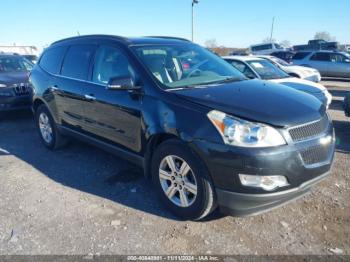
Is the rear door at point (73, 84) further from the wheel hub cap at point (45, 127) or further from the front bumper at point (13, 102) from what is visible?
the front bumper at point (13, 102)

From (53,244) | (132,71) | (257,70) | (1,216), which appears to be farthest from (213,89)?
(257,70)

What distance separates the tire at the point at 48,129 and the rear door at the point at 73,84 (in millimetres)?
460

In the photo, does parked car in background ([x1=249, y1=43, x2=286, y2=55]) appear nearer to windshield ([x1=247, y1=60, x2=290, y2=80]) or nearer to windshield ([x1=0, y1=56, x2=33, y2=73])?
windshield ([x1=247, y1=60, x2=290, y2=80])

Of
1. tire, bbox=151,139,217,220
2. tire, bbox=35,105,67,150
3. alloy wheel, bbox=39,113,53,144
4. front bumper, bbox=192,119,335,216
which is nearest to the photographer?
front bumper, bbox=192,119,335,216

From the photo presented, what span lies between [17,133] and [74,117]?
3.00 meters

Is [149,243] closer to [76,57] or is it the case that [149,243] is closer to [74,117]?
[74,117]

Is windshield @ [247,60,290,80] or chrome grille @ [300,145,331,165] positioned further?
windshield @ [247,60,290,80]

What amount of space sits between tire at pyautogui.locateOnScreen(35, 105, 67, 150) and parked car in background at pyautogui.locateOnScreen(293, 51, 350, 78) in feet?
50.1

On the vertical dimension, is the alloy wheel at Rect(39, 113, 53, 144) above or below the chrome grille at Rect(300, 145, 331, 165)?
below

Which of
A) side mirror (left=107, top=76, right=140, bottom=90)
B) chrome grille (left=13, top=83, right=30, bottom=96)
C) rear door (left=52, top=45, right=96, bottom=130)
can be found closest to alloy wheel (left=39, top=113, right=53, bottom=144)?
rear door (left=52, top=45, right=96, bottom=130)

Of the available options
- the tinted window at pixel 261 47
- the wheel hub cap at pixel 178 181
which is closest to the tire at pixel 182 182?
the wheel hub cap at pixel 178 181

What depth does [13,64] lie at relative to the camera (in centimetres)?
938

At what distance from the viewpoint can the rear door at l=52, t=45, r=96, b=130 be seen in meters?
4.67

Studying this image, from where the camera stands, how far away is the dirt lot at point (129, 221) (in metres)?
3.05
